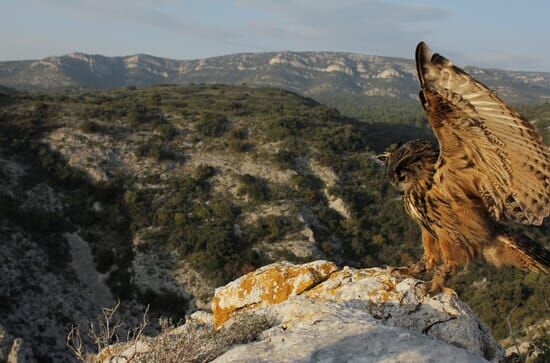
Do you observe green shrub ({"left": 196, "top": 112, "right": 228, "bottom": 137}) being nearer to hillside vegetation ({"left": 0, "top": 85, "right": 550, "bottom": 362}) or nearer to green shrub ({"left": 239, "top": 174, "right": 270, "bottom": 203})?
hillside vegetation ({"left": 0, "top": 85, "right": 550, "bottom": 362})

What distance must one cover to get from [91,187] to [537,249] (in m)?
35.1

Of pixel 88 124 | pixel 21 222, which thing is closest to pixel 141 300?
pixel 21 222

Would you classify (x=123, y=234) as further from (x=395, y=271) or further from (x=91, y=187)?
(x=395, y=271)

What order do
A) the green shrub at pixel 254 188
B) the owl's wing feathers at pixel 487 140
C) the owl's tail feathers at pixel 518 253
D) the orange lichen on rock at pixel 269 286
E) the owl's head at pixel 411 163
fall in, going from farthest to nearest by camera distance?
1. the green shrub at pixel 254 188
2. the orange lichen on rock at pixel 269 286
3. the owl's tail feathers at pixel 518 253
4. the owl's head at pixel 411 163
5. the owl's wing feathers at pixel 487 140

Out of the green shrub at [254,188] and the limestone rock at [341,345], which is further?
the green shrub at [254,188]

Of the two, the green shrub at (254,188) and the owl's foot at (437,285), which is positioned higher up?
the owl's foot at (437,285)

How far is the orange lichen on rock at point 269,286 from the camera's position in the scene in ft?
25.6

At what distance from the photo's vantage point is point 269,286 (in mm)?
8172

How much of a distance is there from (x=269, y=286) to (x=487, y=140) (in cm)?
502

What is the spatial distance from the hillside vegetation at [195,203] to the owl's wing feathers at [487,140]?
20980mm

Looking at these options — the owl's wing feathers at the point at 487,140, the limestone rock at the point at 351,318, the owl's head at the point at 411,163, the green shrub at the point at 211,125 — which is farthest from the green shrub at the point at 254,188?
the owl's wing feathers at the point at 487,140

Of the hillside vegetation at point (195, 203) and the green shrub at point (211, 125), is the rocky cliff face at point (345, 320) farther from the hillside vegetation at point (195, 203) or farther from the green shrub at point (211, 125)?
the green shrub at point (211, 125)

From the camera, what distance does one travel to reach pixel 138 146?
41781 mm

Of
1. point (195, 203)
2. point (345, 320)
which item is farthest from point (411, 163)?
point (195, 203)
